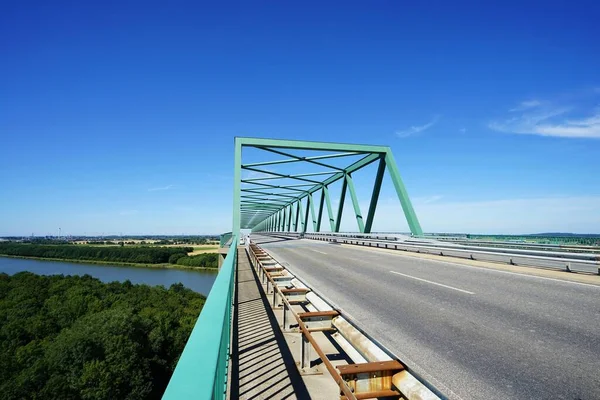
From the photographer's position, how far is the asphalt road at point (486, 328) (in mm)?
3137

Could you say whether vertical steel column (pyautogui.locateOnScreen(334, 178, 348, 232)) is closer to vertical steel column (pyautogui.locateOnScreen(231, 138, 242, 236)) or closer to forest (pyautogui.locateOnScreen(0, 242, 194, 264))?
vertical steel column (pyautogui.locateOnScreen(231, 138, 242, 236))

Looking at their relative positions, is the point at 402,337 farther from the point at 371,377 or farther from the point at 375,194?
the point at 375,194

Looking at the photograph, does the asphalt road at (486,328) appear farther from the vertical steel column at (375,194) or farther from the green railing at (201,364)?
the vertical steel column at (375,194)

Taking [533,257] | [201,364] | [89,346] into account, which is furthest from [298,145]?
[89,346]

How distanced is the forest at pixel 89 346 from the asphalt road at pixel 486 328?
29644 mm

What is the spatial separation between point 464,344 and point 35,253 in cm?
22587

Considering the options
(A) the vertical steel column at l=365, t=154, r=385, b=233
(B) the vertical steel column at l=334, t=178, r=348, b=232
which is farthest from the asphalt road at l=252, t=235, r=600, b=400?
(B) the vertical steel column at l=334, t=178, r=348, b=232

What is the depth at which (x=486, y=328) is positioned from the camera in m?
4.67

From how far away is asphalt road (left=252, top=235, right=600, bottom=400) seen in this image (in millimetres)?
3137

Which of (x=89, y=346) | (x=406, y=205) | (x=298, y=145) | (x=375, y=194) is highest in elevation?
(x=298, y=145)

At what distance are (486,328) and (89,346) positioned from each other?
3429 cm

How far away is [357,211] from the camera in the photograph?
93.0 ft

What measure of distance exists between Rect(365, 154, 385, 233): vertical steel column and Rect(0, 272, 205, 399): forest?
83.5ft

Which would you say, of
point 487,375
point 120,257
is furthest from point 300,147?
point 120,257
